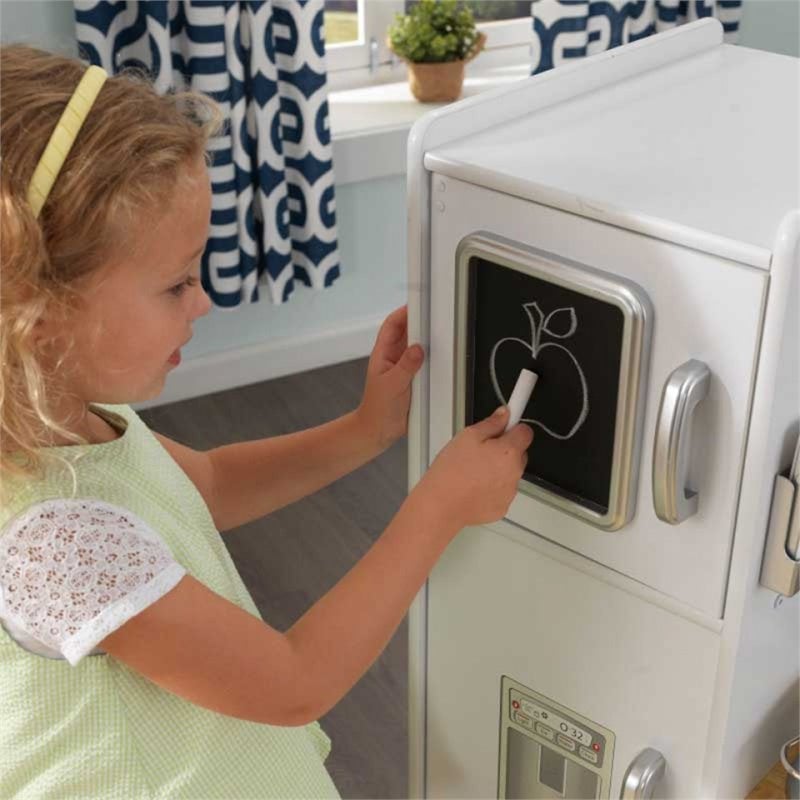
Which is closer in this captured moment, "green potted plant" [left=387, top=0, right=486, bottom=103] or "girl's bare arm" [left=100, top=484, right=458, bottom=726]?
"girl's bare arm" [left=100, top=484, right=458, bottom=726]

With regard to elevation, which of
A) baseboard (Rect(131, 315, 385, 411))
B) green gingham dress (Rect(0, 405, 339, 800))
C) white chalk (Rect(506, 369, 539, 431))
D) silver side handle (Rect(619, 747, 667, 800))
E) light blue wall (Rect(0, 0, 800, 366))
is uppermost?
white chalk (Rect(506, 369, 539, 431))

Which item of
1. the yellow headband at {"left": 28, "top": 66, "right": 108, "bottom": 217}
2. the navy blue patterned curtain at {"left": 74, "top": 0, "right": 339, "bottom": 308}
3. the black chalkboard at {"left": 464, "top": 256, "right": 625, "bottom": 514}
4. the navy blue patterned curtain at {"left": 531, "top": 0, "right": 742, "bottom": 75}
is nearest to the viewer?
the yellow headband at {"left": 28, "top": 66, "right": 108, "bottom": 217}

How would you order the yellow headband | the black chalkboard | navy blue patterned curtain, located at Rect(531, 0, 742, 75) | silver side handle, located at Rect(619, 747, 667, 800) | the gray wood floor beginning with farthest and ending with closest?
1. navy blue patterned curtain, located at Rect(531, 0, 742, 75)
2. the gray wood floor
3. silver side handle, located at Rect(619, 747, 667, 800)
4. the black chalkboard
5. the yellow headband

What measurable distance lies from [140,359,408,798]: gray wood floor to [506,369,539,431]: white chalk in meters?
1.08

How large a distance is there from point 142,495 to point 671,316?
17.6 inches

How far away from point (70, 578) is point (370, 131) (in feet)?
7.23

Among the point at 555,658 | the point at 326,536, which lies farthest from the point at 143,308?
the point at 326,536

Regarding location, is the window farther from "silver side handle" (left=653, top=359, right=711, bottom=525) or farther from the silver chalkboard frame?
"silver side handle" (left=653, top=359, right=711, bottom=525)

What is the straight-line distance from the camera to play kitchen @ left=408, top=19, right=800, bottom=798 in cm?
93

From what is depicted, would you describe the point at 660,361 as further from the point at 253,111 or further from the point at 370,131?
the point at 370,131

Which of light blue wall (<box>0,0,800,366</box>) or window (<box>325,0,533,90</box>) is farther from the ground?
window (<box>325,0,533,90</box>)

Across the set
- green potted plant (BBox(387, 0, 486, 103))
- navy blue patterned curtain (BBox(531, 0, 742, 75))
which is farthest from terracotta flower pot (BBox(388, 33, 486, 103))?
navy blue patterned curtain (BBox(531, 0, 742, 75))

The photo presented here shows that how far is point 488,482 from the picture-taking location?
1.07 meters

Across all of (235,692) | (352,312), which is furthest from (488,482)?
(352,312)
